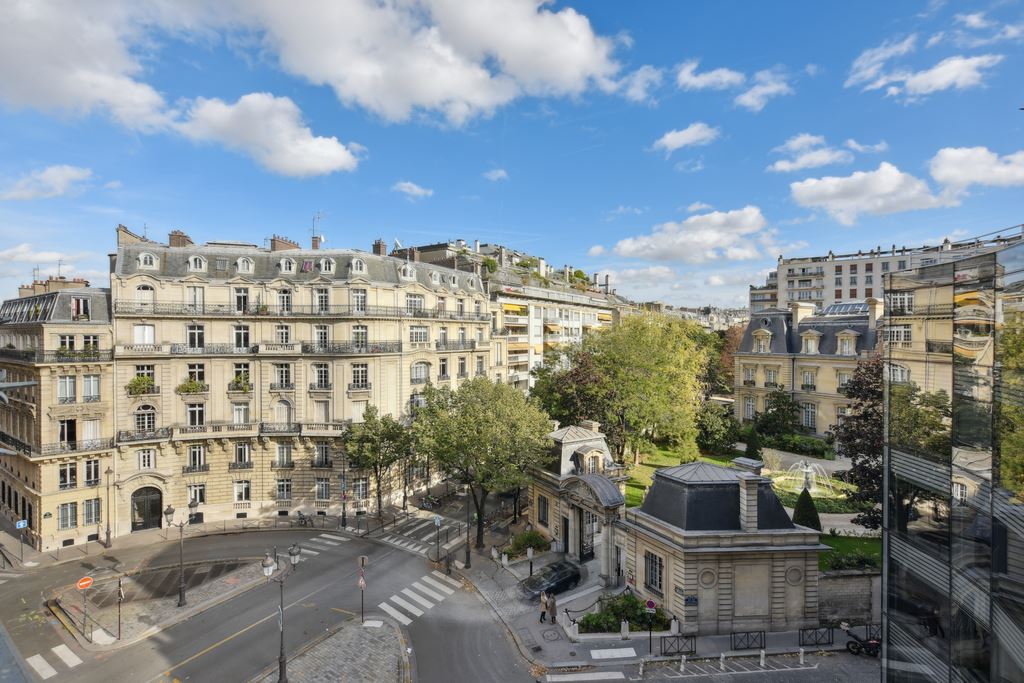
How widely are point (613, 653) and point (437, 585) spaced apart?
10225mm

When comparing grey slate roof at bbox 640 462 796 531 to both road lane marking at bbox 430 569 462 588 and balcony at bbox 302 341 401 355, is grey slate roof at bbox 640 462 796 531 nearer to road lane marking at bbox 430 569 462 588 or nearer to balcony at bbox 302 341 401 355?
road lane marking at bbox 430 569 462 588

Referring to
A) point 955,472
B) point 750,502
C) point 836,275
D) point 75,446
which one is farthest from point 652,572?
point 836,275

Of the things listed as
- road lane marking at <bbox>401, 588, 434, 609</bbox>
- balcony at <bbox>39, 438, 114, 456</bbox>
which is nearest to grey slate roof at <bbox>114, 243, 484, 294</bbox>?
Answer: balcony at <bbox>39, 438, 114, 456</bbox>

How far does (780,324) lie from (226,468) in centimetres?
5368

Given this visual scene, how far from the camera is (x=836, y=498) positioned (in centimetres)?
3506

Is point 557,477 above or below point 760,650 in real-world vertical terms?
above

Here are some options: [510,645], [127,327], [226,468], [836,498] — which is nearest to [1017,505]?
[510,645]

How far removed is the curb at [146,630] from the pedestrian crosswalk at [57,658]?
0.50 metres

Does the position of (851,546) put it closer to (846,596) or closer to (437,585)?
(846,596)

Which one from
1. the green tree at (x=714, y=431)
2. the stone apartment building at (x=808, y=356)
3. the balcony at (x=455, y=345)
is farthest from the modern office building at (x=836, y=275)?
the balcony at (x=455, y=345)

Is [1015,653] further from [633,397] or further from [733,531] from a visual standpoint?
[633,397]

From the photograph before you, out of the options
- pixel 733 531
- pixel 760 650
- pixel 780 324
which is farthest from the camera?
pixel 780 324

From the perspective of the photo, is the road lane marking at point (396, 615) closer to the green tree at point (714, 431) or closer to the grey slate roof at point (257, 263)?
the grey slate roof at point (257, 263)

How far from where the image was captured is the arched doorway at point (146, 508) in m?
34.1
